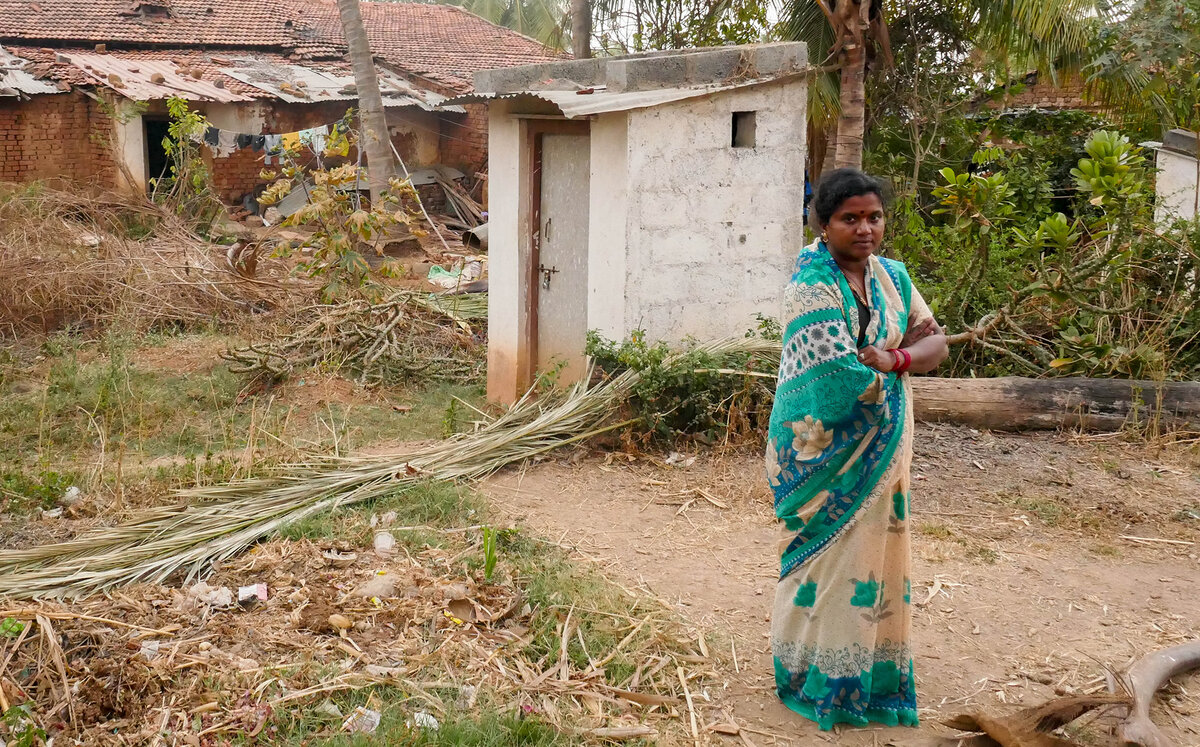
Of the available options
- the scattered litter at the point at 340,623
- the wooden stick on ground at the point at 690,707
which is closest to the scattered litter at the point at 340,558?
the scattered litter at the point at 340,623

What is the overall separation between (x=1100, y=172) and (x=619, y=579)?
442 centimetres

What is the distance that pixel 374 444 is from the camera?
6793 millimetres

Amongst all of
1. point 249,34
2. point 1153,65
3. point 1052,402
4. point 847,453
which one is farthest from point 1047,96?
point 847,453

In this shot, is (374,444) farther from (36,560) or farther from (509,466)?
(36,560)

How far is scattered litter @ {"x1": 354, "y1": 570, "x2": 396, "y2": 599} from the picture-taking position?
419 centimetres

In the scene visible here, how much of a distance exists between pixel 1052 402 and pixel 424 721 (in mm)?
4719

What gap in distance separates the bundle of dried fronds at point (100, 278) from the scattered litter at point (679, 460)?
5584mm

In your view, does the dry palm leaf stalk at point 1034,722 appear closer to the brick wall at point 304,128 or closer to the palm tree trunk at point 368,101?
the palm tree trunk at point 368,101

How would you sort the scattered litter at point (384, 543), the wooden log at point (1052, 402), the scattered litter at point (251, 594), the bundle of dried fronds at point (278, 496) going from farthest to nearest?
the wooden log at point (1052, 402), the scattered litter at point (384, 543), the bundle of dried fronds at point (278, 496), the scattered litter at point (251, 594)

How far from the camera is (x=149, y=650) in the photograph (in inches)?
146

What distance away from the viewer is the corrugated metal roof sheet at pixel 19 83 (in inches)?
606

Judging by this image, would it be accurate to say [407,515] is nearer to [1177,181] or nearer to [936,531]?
[936,531]

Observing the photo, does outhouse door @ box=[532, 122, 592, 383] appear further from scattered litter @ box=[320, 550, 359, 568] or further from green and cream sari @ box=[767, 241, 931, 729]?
green and cream sari @ box=[767, 241, 931, 729]

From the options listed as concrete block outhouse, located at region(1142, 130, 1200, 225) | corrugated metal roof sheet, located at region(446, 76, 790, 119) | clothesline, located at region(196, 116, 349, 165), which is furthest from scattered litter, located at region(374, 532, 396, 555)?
clothesline, located at region(196, 116, 349, 165)
